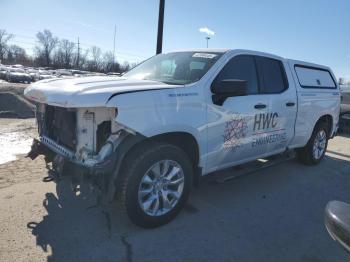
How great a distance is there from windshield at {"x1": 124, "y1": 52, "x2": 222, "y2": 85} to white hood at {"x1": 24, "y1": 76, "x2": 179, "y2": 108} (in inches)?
20.4

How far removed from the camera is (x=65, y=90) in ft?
11.4

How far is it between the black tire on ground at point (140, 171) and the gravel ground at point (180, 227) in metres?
0.14

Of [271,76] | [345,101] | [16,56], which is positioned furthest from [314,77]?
[16,56]

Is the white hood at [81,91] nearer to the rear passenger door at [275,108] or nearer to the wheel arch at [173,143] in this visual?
the wheel arch at [173,143]

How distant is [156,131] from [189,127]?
48 centimetres

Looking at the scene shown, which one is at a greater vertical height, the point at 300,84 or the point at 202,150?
the point at 300,84

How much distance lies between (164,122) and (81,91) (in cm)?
89

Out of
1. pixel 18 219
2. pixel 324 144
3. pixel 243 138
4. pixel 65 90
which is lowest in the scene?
pixel 18 219

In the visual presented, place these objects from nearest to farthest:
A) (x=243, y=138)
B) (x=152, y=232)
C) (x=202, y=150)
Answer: (x=152, y=232) < (x=202, y=150) < (x=243, y=138)

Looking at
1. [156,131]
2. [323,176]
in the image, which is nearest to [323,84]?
[323,176]

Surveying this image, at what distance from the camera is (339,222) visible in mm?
1808

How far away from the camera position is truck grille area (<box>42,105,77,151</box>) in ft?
12.1

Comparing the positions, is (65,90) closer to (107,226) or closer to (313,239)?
(107,226)

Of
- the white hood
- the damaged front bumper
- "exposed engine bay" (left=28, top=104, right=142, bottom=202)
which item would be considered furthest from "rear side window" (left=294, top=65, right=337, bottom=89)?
the damaged front bumper
